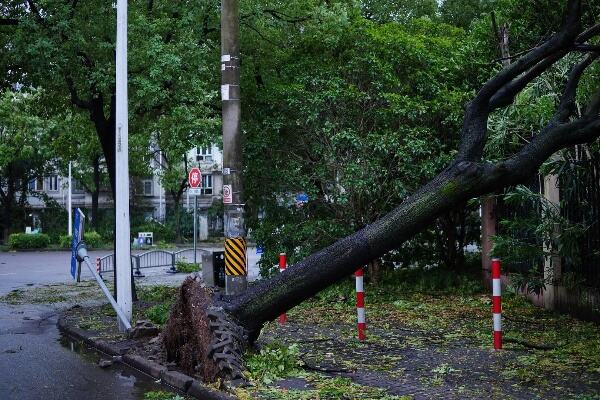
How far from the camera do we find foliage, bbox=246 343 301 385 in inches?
327

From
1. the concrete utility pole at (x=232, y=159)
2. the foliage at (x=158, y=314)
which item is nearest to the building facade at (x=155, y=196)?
the foliage at (x=158, y=314)

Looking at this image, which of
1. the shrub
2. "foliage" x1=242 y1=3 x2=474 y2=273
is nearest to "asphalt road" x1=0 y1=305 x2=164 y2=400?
"foliage" x1=242 y1=3 x2=474 y2=273

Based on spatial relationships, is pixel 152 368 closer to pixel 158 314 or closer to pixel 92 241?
pixel 158 314

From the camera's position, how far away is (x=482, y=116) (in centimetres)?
874

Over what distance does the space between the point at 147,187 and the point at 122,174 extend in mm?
55452

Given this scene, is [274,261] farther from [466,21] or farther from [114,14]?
[466,21]

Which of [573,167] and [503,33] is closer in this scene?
[573,167]

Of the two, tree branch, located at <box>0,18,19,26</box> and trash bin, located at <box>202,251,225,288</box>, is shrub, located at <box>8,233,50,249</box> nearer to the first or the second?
trash bin, located at <box>202,251,225,288</box>

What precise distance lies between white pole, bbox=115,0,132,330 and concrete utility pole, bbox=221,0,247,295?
1.61 metres

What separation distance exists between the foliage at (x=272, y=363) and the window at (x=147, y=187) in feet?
190

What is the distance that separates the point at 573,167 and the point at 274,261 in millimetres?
7342

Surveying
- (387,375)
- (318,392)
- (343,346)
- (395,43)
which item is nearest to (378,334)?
(343,346)

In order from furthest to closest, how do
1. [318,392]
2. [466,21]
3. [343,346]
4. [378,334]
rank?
[466,21]
[378,334]
[343,346]
[318,392]

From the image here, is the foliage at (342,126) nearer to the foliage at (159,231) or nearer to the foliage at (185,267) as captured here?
the foliage at (185,267)
